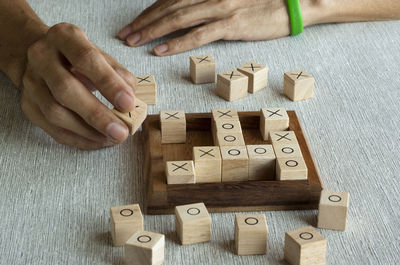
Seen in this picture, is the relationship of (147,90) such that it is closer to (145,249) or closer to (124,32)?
(124,32)

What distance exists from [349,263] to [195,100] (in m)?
0.59

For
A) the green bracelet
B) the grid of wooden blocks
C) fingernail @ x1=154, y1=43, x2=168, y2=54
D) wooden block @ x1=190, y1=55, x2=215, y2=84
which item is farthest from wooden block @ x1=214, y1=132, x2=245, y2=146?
the green bracelet

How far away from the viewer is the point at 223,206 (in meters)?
1.05

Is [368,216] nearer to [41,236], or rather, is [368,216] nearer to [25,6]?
[41,236]

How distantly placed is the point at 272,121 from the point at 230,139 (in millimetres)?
113

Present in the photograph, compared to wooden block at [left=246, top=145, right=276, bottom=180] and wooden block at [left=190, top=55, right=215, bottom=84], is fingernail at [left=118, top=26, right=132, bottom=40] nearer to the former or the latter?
wooden block at [left=190, top=55, right=215, bottom=84]

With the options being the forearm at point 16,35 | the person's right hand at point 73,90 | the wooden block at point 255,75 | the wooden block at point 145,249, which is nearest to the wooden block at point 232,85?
the wooden block at point 255,75

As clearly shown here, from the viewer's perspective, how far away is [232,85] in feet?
4.51

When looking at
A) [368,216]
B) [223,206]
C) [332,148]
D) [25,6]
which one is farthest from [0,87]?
[368,216]

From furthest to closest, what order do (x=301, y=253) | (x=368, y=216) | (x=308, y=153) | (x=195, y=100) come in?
(x=195, y=100)
(x=308, y=153)
(x=368, y=216)
(x=301, y=253)

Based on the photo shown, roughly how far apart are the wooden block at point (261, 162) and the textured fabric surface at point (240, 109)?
9 cm

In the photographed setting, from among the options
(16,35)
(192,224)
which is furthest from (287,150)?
(16,35)

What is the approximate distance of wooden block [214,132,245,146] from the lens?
1.14 metres

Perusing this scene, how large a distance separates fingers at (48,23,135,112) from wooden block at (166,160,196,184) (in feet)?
0.48
